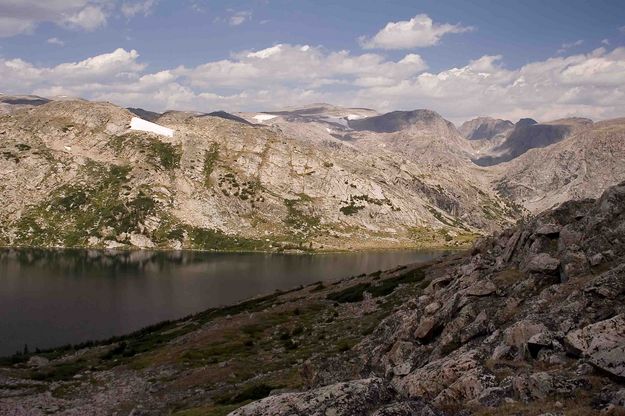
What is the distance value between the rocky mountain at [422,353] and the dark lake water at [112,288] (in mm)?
22713

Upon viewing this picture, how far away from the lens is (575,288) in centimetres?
2430

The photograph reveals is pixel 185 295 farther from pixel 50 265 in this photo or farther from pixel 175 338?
pixel 50 265

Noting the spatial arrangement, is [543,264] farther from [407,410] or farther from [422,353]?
[407,410]

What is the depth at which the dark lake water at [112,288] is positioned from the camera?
93.2 m

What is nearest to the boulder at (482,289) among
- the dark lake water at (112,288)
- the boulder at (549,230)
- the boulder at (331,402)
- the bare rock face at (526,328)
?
the bare rock face at (526,328)

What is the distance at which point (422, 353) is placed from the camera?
91.6 feet

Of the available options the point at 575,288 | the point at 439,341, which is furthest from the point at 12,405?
the point at 575,288

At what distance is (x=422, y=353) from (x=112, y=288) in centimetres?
11851

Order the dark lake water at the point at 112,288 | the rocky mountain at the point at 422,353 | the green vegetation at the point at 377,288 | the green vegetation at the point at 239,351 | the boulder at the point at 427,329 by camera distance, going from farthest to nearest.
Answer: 1. the dark lake water at the point at 112,288
2. the green vegetation at the point at 377,288
3. the green vegetation at the point at 239,351
4. the boulder at the point at 427,329
5. the rocky mountain at the point at 422,353

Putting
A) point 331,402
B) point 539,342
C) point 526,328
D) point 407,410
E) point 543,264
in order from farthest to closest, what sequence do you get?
point 543,264
point 526,328
point 539,342
point 331,402
point 407,410

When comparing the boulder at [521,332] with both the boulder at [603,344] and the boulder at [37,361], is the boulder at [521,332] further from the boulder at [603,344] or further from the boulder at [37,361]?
the boulder at [37,361]

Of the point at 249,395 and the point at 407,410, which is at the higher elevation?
the point at 407,410

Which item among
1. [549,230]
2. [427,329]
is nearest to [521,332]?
A: [427,329]

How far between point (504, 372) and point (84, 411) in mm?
36024
